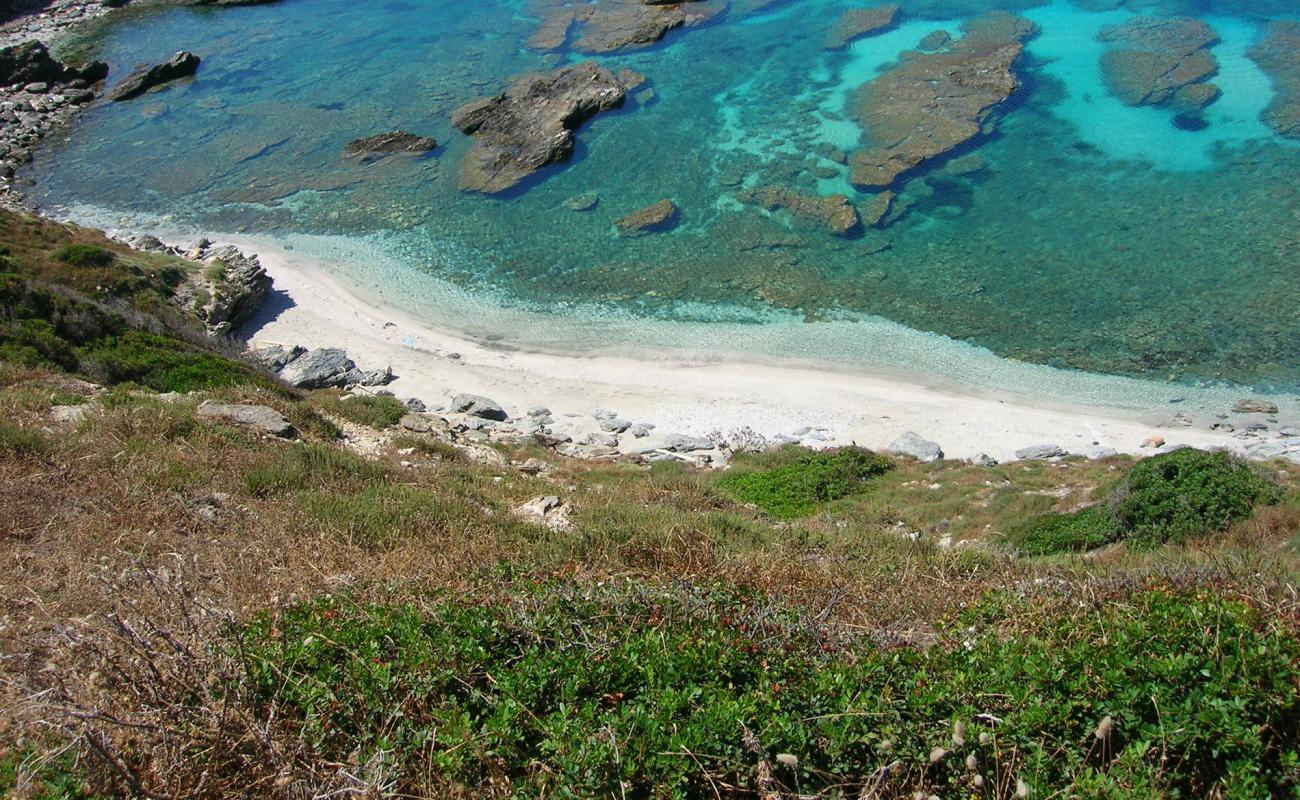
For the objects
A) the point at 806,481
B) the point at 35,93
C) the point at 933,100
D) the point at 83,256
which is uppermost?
the point at 35,93

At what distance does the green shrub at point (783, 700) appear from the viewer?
4.06 meters

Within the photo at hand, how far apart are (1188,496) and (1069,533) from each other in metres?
1.64

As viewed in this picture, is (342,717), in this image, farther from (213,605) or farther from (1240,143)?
(1240,143)

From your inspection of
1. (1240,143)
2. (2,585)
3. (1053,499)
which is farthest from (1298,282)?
(2,585)

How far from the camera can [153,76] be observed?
40.7 meters

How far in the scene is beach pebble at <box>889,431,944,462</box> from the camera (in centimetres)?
1708

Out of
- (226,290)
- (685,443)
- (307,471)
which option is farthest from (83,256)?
(685,443)

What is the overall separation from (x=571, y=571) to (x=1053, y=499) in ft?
34.1

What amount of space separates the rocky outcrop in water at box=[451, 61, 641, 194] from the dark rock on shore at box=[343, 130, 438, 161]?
1.89 metres

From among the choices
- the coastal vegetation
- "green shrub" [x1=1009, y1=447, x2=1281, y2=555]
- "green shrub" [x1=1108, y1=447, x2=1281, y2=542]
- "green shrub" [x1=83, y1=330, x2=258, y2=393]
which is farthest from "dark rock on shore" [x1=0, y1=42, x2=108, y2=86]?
"green shrub" [x1=1108, y1=447, x2=1281, y2=542]

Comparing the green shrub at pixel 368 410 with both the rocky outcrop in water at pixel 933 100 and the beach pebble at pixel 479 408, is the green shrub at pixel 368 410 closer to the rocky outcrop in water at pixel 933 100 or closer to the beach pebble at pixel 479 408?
the beach pebble at pixel 479 408

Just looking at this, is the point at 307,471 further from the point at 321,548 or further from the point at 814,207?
the point at 814,207

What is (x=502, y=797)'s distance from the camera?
13.8 ft

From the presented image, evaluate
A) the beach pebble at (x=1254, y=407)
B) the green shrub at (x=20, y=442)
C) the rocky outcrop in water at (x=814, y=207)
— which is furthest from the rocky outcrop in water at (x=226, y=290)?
the beach pebble at (x=1254, y=407)
